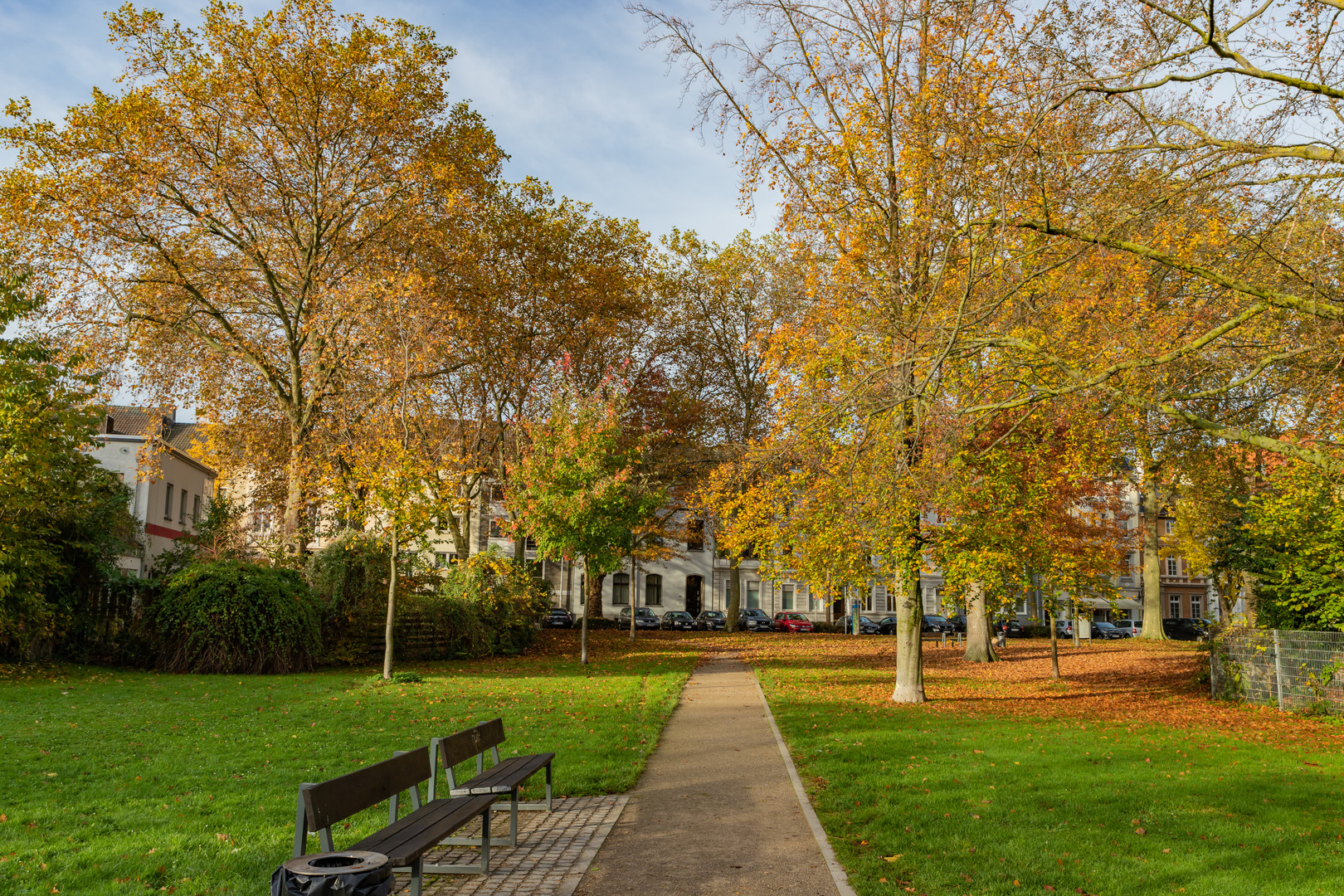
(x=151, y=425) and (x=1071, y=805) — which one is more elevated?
(x=151, y=425)

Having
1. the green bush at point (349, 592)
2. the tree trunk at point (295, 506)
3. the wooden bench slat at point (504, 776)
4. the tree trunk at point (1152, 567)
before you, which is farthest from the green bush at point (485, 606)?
the tree trunk at point (1152, 567)

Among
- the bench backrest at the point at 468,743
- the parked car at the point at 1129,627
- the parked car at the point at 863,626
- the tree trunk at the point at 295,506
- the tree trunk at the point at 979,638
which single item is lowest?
the parked car at the point at 1129,627

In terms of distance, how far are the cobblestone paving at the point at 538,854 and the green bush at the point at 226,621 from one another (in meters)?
13.8

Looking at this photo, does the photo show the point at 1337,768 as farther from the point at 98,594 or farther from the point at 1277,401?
the point at 98,594

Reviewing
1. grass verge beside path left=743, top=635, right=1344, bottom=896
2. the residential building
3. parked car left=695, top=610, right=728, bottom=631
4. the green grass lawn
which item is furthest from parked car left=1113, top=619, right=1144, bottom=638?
the residential building

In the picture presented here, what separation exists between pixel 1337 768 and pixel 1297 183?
658 centimetres

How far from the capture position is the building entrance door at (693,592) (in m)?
58.8

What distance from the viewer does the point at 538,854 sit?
656 centimetres

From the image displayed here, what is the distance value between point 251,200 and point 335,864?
74.4 feet

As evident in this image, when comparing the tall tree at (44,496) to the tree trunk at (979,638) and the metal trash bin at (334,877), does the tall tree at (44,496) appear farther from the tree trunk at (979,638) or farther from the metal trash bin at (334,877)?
the tree trunk at (979,638)

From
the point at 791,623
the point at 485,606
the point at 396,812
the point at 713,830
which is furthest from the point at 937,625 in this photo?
the point at 396,812

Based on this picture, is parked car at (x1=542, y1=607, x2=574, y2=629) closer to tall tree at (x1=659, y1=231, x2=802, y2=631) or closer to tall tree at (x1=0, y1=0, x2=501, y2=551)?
tall tree at (x1=659, y1=231, x2=802, y2=631)

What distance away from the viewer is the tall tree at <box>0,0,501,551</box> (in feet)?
68.2

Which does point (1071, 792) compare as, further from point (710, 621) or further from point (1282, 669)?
point (710, 621)
